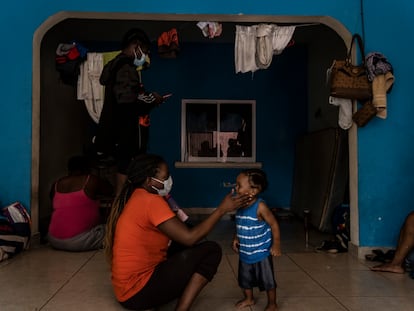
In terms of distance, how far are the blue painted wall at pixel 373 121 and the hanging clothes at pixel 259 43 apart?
202 millimetres

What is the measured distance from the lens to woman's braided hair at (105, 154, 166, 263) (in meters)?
2.29

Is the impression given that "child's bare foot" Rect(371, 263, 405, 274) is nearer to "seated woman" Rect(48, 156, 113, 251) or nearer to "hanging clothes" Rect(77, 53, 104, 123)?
"seated woman" Rect(48, 156, 113, 251)

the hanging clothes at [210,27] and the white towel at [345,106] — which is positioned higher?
the hanging clothes at [210,27]

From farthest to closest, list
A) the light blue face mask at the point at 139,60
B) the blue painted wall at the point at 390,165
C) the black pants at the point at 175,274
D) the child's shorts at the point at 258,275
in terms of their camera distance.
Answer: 1. the light blue face mask at the point at 139,60
2. the blue painted wall at the point at 390,165
3. the child's shorts at the point at 258,275
4. the black pants at the point at 175,274

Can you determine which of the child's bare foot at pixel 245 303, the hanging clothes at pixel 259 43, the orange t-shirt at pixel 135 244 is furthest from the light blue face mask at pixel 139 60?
the child's bare foot at pixel 245 303

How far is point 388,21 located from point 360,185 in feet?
5.11

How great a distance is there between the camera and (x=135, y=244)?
2.21m

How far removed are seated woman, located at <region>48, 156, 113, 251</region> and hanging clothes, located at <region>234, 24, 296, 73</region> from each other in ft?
6.47

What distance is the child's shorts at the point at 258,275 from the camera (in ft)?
7.85

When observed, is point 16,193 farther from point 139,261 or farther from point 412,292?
point 412,292

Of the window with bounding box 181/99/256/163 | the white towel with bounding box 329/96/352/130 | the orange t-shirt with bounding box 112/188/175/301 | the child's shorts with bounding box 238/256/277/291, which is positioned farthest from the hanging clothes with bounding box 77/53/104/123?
the child's shorts with bounding box 238/256/277/291

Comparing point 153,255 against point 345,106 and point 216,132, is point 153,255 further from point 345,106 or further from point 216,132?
point 216,132

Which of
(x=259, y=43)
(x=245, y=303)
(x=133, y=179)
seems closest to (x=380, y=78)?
(x=259, y=43)

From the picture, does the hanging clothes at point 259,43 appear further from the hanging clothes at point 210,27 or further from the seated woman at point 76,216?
the seated woman at point 76,216
